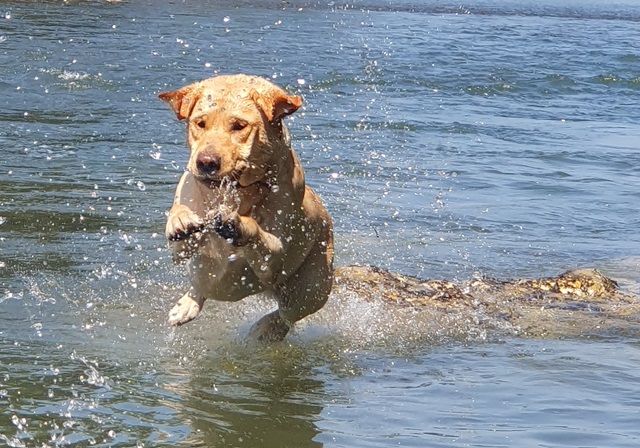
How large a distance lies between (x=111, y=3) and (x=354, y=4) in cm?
834

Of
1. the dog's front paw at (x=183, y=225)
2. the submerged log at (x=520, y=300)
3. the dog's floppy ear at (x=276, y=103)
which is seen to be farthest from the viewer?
the submerged log at (x=520, y=300)

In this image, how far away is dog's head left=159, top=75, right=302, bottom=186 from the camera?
18.8ft

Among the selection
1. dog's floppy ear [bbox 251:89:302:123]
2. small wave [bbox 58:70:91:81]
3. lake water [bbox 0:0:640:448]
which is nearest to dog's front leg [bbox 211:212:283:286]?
dog's floppy ear [bbox 251:89:302:123]

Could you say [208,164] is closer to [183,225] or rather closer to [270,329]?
[183,225]

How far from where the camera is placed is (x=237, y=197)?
6.01 m

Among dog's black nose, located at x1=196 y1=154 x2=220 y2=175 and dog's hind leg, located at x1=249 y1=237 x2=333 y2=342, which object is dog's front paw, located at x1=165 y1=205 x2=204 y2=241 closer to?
dog's black nose, located at x1=196 y1=154 x2=220 y2=175

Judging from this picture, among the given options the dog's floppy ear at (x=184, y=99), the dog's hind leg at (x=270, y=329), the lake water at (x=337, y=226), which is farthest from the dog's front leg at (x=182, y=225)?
the dog's hind leg at (x=270, y=329)

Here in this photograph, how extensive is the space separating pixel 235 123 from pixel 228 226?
0.50m

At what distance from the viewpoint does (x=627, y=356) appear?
7.74 m

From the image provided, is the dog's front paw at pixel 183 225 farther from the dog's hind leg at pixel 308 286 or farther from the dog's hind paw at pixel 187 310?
the dog's hind leg at pixel 308 286

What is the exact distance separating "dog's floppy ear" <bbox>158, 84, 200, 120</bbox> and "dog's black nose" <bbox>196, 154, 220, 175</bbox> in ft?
1.59

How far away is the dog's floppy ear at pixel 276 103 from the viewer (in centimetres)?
595

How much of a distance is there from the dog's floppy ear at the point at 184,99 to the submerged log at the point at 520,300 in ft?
10.1

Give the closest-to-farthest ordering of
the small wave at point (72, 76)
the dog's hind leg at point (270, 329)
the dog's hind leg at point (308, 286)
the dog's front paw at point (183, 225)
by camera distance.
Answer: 1. the dog's front paw at point (183, 225)
2. the dog's hind leg at point (308, 286)
3. the dog's hind leg at point (270, 329)
4. the small wave at point (72, 76)
